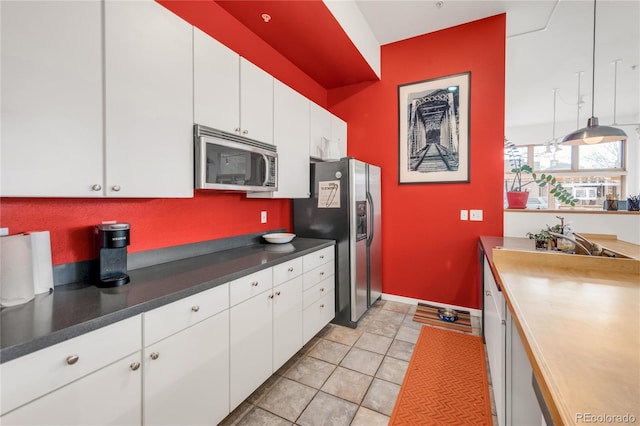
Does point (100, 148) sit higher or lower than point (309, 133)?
lower

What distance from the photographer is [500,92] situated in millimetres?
2904

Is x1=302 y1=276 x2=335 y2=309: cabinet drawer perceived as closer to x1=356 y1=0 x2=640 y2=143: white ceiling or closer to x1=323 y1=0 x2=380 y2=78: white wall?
x1=323 y1=0 x2=380 y2=78: white wall

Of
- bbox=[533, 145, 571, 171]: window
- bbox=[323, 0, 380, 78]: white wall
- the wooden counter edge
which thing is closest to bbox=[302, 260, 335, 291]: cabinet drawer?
the wooden counter edge

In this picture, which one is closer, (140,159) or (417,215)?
(140,159)

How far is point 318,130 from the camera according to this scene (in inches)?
116

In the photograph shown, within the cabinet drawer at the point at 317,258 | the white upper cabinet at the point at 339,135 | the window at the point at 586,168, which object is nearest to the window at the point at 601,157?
Answer: the window at the point at 586,168

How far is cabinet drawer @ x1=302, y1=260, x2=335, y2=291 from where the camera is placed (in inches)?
89.4

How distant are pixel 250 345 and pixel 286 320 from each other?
38 cm

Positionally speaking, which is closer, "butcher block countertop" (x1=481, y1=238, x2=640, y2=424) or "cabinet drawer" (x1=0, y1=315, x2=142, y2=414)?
"butcher block countertop" (x1=481, y1=238, x2=640, y2=424)

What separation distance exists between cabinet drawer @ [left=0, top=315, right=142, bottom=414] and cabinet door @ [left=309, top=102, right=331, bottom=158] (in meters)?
2.17

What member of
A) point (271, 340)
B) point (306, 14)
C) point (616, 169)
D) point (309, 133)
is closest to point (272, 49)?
point (306, 14)

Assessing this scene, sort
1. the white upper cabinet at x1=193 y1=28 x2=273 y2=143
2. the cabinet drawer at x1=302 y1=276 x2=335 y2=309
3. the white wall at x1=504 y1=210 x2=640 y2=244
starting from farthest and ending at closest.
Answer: the white wall at x1=504 y1=210 x2=640 y2=244 < the cabinet drawer at x1=302 y1=276 x2=335 y2=309 < the white upper cabinet at x1=193 y1=28 x2=273 y2=143

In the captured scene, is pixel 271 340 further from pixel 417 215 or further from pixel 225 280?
pixel 417 215

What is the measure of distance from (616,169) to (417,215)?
6.57 metres
